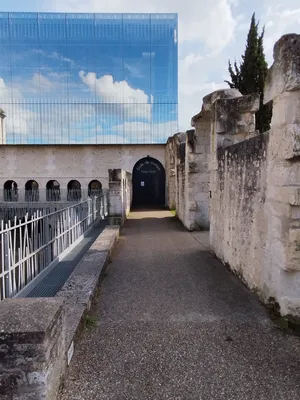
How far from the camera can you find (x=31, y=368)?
6.45ft

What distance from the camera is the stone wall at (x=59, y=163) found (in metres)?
20.0

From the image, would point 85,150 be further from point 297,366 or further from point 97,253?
point 297,366

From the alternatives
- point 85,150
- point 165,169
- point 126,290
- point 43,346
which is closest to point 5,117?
point 85,150

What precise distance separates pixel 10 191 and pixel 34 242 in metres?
17.0

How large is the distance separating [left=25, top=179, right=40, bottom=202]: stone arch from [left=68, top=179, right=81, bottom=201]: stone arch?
2185 millimetres

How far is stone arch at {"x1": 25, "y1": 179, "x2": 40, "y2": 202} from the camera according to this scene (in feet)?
65.4

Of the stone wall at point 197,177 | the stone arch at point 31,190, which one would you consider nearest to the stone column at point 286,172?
the stone wall at point 197,177

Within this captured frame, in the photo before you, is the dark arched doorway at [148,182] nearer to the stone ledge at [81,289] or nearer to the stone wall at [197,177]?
the stone wall at [197,177]

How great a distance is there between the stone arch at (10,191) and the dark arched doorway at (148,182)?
814cm

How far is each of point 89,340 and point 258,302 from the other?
2328mm

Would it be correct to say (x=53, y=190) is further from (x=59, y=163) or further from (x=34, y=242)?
(x=34, y=242)

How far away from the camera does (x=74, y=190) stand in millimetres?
19938

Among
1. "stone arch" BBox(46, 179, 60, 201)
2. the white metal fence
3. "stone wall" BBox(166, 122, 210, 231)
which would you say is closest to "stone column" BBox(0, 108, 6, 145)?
"stone arch" BBox(46, 179, 60, 201)

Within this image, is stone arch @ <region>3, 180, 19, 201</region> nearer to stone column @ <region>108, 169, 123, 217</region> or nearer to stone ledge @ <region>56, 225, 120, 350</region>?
stone column @ <region>108, 169, 123, 217</region>
